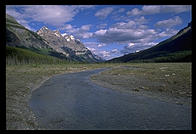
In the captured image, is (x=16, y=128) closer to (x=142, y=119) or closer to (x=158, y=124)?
(x=142, y=119)

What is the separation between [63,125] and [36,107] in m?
6.95

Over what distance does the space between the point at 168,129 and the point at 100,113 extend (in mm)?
6833

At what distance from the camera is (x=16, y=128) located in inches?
440
